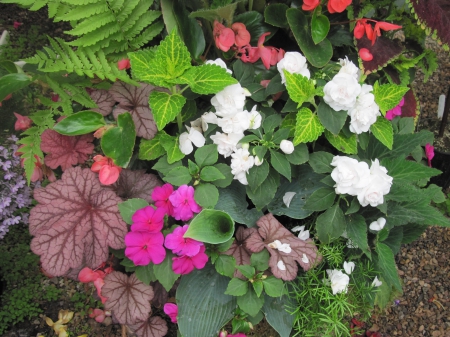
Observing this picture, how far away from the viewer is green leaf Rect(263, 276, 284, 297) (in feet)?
3.59

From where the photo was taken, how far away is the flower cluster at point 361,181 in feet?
3.57

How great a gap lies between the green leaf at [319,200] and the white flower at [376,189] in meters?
0.08

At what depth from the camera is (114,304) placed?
44.9 inches

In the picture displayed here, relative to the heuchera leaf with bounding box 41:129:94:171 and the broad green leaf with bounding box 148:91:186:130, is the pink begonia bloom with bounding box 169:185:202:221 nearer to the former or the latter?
the broad green leaf with bounding box 148:91:186:130

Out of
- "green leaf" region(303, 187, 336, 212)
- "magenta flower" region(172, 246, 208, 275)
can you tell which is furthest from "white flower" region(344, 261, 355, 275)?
"magenta flower" region(172, 246, 208, 275)

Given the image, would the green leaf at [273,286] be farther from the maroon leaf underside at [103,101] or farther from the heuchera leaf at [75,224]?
the maroon leaf underside at [103,101]

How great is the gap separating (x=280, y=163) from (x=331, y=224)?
21 cm

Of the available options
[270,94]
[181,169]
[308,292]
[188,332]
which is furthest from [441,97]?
[188,332]

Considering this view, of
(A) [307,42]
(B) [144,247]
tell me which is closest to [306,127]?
(A) [307,42]

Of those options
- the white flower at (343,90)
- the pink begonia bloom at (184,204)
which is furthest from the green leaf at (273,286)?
the white flower at (343,90)

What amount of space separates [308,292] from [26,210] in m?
1.12

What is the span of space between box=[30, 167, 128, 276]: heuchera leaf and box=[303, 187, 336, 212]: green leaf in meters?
0.48

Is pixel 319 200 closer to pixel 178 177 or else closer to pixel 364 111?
pixel 364 111

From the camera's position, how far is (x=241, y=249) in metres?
1.20
